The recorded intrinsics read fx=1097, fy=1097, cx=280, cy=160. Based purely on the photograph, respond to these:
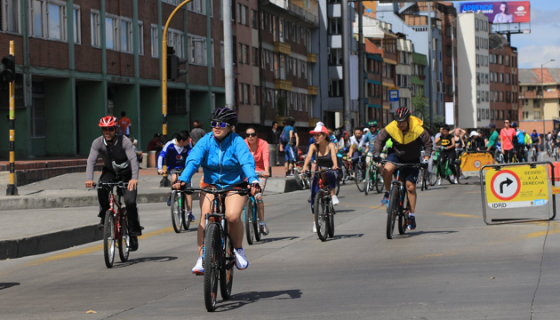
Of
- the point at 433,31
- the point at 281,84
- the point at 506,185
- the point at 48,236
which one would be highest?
the point at 433,31

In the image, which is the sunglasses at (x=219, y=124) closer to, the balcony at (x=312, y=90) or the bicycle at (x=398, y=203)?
the bicycle at (x=398, y=203)

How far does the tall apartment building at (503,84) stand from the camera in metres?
169

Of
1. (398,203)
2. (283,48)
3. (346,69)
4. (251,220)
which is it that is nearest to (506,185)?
(398,203)

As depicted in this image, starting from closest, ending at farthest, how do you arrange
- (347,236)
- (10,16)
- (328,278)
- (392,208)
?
1. (328,278)
2. (392,208)
3. (347,236)
4. (10,16)

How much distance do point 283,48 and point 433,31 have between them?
69574mm

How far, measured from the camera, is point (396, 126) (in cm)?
1509

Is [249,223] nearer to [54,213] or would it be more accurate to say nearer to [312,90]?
[54,213]

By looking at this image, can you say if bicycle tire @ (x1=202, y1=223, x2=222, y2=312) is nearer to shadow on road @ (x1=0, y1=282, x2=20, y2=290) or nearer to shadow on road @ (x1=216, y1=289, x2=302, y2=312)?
shadow on road @ (x1=216, y1=289, x2=302, y2=312)

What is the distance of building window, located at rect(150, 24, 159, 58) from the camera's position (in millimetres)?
50781

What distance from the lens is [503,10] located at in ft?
557

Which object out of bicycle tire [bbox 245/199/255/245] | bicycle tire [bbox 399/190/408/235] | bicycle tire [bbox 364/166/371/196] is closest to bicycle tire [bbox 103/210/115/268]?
bicycle tire [bbox 245/199/255/245]

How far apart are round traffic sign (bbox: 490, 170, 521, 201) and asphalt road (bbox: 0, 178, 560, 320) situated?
0.47 metres

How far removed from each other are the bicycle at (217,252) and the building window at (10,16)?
29004 mm

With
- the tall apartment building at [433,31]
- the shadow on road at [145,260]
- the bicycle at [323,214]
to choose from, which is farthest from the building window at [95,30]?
the tall apartment building at [433,31]
